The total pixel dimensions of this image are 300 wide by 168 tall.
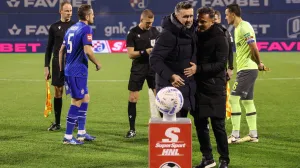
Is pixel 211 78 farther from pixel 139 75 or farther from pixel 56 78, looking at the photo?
pixel 56 78

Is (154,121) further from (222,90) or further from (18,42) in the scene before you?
(18,42)

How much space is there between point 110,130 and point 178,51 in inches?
147

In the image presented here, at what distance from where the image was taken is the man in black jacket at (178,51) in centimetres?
735

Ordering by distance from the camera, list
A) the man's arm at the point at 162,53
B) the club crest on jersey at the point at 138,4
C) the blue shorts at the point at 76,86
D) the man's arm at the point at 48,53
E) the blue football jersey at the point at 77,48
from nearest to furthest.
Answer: the man's arm at the point at 162,53 → the blue football jersey at the point at 77,48 → the blue shorts at the point at 76,86 → the man's arm at the point at 48,53 → the club crest on jersey at the point at 138,4

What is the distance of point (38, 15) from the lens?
3134 cm

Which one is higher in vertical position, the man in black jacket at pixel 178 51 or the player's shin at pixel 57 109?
the man in black jacket at pixel 178 51

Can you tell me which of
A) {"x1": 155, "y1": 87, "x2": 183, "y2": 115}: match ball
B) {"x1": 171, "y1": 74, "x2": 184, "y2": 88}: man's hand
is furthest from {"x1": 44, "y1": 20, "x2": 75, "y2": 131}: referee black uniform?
{"x1": 155, "y1": 87, "x2": 183, "y2": 115}: match ball

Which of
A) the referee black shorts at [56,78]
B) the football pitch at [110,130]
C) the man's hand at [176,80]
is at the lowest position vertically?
the football pitch at [110,130]

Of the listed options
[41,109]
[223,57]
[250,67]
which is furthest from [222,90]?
[41,109]

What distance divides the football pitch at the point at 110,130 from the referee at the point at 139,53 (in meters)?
0.50

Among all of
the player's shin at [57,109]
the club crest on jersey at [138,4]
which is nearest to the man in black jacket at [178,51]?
the player's shin at [57,109]

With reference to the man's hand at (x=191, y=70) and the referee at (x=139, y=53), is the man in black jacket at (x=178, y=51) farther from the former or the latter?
the referee at (x=139, y=53)

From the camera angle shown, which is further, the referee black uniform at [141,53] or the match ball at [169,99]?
the referee black uniform at [141,53]

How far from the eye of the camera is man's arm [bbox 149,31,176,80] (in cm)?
742
